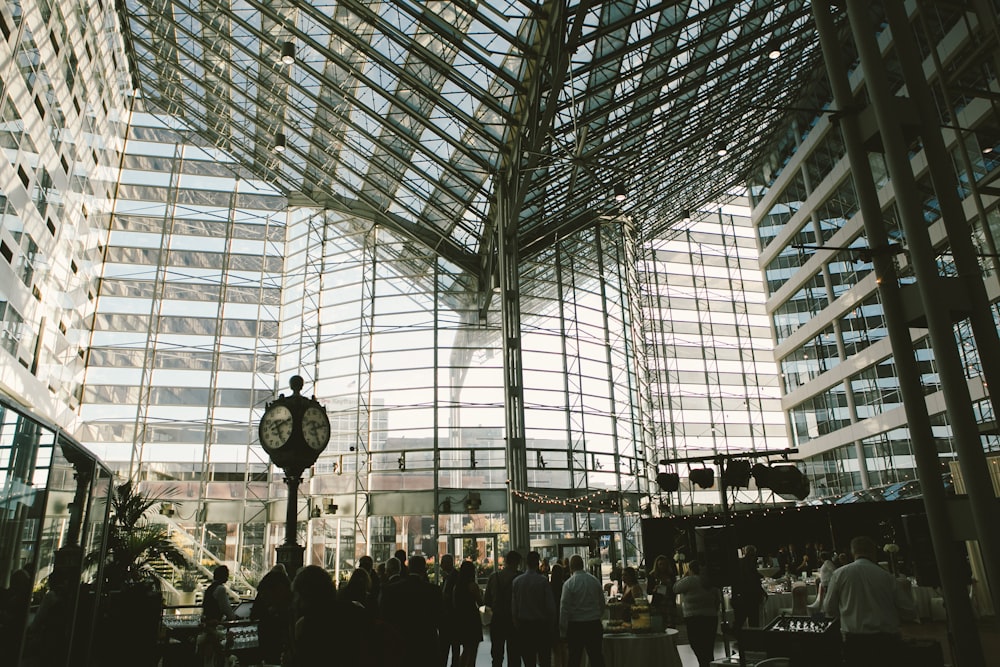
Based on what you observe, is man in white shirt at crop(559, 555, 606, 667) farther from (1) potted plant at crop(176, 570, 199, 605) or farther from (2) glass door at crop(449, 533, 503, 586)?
(1) potted plant at crop(176, 570, 199, 605)

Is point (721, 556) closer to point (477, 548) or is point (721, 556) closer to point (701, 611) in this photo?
point (701, 611)

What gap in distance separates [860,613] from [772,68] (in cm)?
2106

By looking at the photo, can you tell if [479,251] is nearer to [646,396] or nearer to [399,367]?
[399,367]

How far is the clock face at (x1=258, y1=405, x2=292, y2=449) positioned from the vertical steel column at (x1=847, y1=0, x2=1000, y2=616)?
16.8 feet

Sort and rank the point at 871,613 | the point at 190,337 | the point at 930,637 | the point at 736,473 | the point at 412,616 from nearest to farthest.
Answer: the point at 412,616, the point at 871,613, the point at 930,637, the point at 736,473, the point at 190,337

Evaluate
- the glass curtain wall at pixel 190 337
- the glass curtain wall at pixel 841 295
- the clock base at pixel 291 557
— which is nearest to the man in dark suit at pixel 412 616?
the clock base at pixel 291 557

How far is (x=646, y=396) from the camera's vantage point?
2712 centimetres

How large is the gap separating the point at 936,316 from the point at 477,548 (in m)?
17.1

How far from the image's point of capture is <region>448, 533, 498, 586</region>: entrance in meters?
20.4

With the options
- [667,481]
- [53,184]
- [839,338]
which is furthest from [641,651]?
[839,338]

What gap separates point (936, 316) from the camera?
518cm

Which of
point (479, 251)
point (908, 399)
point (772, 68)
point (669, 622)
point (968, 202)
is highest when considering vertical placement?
point (772, 68)

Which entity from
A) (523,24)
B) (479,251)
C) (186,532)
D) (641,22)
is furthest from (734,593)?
(186,532)

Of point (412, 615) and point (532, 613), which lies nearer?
point (412, 615)
